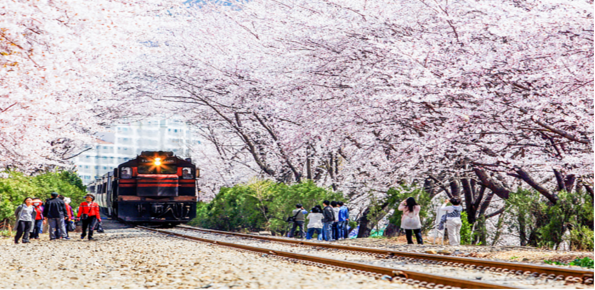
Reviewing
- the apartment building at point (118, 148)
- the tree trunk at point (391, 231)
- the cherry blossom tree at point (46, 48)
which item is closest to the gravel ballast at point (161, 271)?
the cherry blossom tree at point (46, 48)

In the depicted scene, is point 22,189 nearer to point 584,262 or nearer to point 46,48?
point 46,48

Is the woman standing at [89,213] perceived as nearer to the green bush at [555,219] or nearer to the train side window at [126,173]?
the train side window at [126,173]

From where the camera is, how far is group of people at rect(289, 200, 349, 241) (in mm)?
16828

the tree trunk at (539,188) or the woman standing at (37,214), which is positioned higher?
the tree trunk at (539,188)

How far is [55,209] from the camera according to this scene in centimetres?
1723

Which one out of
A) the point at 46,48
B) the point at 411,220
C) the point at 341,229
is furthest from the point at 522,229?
the point at 46,48

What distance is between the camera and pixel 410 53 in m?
11.9

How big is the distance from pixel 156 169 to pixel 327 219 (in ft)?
25.9

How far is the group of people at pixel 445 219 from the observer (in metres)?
13.9

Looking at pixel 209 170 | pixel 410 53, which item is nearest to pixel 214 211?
pixel 209 170

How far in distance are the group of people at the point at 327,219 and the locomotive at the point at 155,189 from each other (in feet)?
17.0

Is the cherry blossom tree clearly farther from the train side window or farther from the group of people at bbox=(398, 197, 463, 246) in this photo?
the train side window

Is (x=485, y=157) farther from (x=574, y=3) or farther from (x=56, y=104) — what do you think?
(x=56, y=104)

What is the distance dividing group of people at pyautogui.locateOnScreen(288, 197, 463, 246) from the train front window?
5.41m
